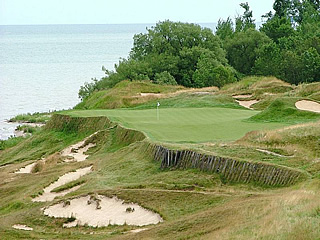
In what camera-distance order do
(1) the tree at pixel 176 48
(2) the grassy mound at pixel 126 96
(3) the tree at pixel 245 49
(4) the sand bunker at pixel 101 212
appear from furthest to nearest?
1. (3) the tree at pixel 245 49
2. (1) the tree at pixel 176 48
3. (2) the grassy mound at pixel 126 96
4. (4) the sand bunker at pixel 101 212

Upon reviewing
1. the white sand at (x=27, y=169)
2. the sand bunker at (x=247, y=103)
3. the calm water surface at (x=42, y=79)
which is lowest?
the calm water surface at (x=42, y=79)

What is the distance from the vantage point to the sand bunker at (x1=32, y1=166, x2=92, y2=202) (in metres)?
22.7

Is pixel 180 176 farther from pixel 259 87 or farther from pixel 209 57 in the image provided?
pixel 209 57

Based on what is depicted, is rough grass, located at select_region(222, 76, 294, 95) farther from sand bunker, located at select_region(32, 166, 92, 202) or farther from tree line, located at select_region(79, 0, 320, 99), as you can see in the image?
sand bunker, located at select_region(32, 166, 92, 202)

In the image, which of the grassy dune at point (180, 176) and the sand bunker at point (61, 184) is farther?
the sand bunker at point (61, 184)

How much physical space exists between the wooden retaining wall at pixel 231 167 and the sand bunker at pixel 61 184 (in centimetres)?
364

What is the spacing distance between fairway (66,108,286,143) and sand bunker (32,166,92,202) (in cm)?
334

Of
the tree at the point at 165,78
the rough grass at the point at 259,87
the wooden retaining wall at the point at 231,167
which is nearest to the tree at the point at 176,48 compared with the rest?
the tree at the point at 165,78

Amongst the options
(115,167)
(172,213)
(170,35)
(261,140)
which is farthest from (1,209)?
(170,35)

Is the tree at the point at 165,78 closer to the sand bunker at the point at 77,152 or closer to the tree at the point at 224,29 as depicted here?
the tree at the point at 224,29

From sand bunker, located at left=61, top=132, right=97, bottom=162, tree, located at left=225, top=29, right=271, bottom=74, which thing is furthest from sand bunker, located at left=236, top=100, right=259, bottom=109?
tree, located at left=225, top=29, right=271, bottom=74

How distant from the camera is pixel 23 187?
2538 centimetres

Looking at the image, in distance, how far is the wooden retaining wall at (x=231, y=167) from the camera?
1881 cm

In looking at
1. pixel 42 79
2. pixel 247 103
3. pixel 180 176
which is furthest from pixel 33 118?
pixel 42 79
